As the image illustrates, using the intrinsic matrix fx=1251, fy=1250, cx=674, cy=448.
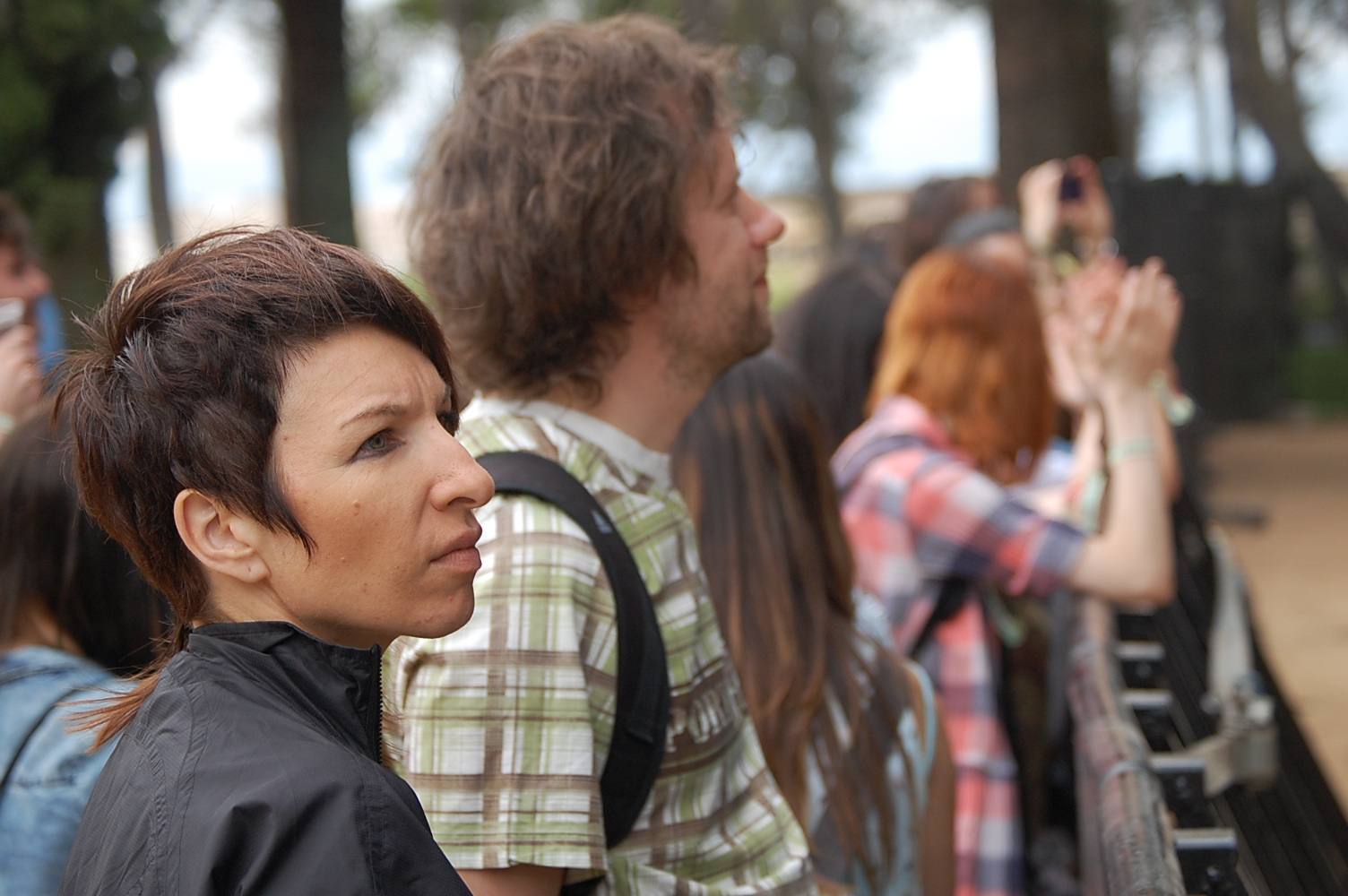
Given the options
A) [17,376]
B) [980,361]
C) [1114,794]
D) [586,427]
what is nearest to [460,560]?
[586,427]

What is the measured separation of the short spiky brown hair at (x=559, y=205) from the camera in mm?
1748

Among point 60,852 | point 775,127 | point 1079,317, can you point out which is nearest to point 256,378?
point 60,852

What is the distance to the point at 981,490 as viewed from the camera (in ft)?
9.20

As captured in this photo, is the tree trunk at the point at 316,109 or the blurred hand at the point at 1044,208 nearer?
the blurred hand at the point at 1044,208

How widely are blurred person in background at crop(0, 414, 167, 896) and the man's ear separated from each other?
0.91m

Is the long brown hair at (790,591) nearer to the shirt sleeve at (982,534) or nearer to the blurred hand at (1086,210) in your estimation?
the shirt sleeve at (982,534)

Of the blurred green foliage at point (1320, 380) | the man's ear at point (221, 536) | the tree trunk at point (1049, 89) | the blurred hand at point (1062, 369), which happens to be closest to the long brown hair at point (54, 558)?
the man's ear at point (221, 536)

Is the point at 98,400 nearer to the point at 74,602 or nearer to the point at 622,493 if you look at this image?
the point at 622,493

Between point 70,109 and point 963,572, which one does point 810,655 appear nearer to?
point 963,572

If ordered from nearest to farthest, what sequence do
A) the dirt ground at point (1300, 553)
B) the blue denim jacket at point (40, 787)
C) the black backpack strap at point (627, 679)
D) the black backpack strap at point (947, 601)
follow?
the black backpack strap at point (627, 679) → the blue denim jacket at point (40, 787) → the black backpack strap at point (947, 601) → the dirt ground at point (1300, 553)

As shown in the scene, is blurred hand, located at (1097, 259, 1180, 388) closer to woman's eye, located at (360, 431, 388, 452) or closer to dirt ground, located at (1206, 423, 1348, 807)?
dirt ground, located at (1206, 423, 1348, 807)

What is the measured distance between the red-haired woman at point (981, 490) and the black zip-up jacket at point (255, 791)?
1.72 m

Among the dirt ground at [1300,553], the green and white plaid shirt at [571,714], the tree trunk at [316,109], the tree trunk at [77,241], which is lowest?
the dirt ground at [1300,553]

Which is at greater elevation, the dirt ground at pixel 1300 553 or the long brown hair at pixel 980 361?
the long brown hair at pixel 980 361
